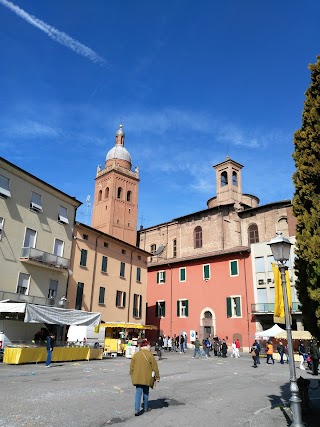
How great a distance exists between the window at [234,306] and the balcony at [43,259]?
666 inches

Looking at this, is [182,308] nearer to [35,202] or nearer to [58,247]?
[58,247]

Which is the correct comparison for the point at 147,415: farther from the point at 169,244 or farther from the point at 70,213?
the point at 169,244

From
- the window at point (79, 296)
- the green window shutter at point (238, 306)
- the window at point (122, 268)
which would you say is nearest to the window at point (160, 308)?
the green window shutter at point (238, 306)

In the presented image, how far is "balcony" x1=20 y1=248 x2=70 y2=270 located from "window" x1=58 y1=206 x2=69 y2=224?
2979mm

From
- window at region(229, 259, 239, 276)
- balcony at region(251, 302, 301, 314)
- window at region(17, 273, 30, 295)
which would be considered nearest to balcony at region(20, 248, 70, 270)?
window at region(17, 273, 30, 295)

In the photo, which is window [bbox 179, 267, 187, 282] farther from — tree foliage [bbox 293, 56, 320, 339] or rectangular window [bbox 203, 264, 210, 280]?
tree foliage [bbox 293, 56, 320, 339]

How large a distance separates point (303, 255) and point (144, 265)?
96.7 feet

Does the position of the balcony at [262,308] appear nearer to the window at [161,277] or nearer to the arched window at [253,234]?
the arched window at [253,234]

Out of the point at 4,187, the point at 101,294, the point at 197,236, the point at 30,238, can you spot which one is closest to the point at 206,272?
the point at 197,236

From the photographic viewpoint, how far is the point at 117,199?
57250mm

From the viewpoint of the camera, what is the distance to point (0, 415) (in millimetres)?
6945

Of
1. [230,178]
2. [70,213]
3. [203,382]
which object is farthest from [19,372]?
[230,178]

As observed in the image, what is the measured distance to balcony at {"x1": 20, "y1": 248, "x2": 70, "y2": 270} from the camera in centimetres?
2267

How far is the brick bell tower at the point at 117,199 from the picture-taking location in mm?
55875
